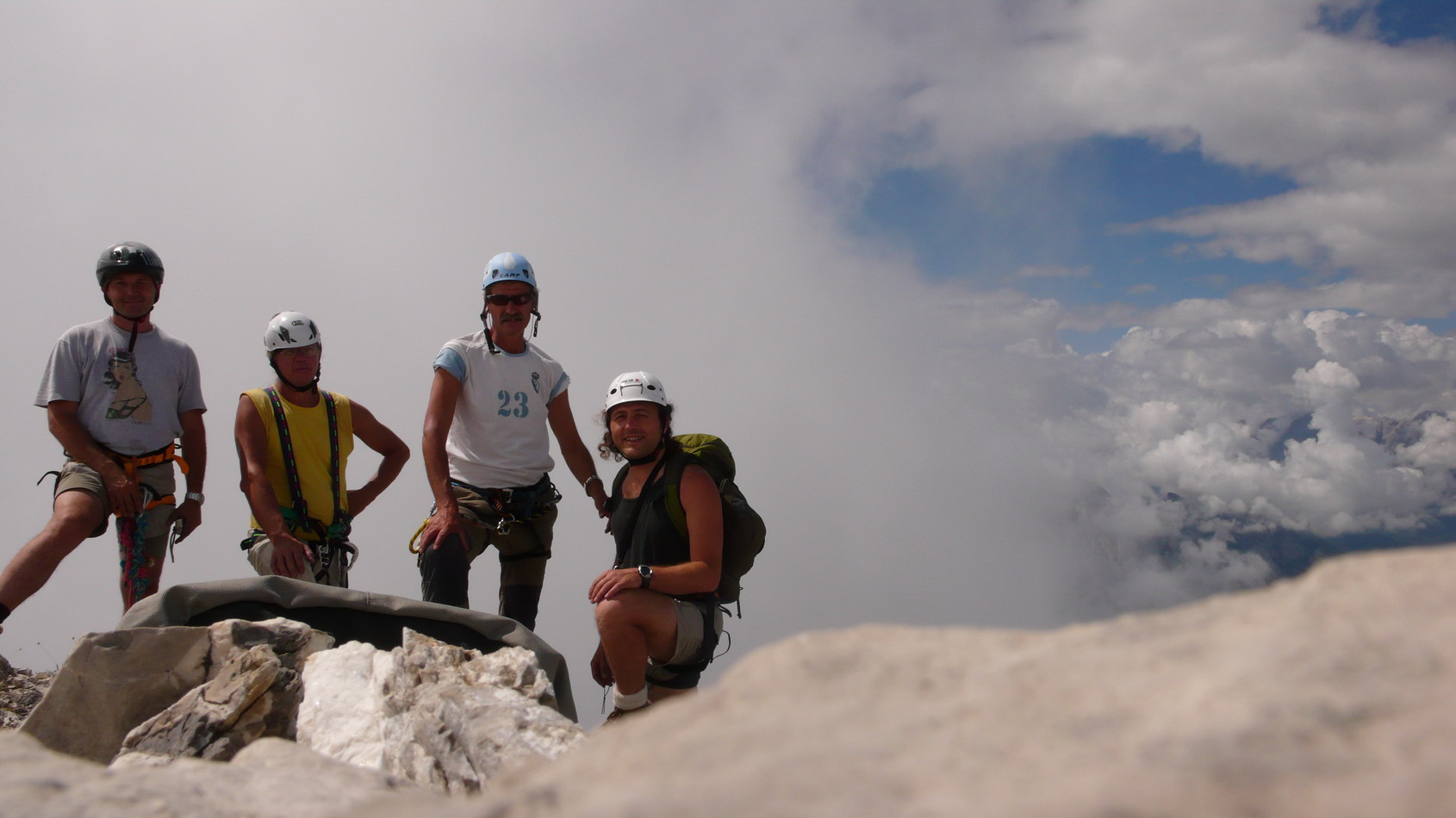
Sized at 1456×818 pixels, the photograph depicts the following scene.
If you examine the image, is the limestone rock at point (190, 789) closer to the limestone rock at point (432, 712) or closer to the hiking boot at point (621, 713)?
the limestone rock at point (432, 712)

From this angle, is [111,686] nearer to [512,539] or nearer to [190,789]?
[512,539]

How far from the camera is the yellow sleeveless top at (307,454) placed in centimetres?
702

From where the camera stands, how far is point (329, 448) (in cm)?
727

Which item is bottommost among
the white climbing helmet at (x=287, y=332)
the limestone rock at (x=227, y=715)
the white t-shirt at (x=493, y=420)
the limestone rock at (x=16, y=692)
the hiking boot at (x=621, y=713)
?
the limestone rock at (x=16, y=692)

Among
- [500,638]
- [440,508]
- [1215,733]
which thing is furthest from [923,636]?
[440,508]

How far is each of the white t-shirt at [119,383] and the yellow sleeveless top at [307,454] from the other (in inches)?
35.3

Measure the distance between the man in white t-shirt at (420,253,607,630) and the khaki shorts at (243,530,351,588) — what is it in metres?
0.84

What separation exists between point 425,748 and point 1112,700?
10.6ft

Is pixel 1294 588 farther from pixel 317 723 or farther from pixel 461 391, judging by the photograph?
pixel 461 391

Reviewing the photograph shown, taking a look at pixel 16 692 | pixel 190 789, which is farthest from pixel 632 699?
pixel 16 692

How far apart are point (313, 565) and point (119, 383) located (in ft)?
6.86

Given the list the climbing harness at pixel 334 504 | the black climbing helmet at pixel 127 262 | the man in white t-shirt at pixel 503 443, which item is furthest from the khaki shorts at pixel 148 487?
the man in white t-shirt at pixel 503 443

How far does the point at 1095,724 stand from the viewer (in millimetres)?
1527

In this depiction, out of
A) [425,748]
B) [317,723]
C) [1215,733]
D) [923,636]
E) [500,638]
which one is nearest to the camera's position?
[1215,733]
